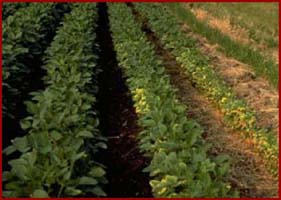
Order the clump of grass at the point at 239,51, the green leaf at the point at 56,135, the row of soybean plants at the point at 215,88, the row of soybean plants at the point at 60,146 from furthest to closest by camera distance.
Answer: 1. the clump of grass at the point at 239,51
2. the row of soybean plants at the point at 215,88
3. the green leaf at the point at 56,135
4. the row of soybean plants at the point at 60,146

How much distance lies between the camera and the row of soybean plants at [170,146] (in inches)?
206

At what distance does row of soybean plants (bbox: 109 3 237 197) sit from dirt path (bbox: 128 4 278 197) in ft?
1.81

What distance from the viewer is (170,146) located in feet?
19.5

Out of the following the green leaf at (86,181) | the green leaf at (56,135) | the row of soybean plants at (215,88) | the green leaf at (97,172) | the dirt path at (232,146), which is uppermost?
the green leaf at (56,135)

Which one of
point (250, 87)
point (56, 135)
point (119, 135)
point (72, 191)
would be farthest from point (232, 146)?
point (72, 191)

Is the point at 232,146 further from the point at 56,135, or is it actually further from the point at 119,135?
the point at 56,135

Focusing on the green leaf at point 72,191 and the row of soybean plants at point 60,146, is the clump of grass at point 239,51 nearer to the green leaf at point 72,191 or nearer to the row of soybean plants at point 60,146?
the row of soybean plants at point 60,146

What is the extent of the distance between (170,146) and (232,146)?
2404mm

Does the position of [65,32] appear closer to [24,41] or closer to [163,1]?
[24,41]

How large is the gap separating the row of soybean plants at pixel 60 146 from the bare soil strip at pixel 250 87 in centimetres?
269

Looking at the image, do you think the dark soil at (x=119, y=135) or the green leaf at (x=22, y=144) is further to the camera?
the dark soil at (x=119, y=135)

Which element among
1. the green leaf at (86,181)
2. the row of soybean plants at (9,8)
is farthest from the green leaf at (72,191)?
the row of soybean plants at (9,8)

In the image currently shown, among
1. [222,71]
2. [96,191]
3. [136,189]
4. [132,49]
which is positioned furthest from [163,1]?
[96,191]

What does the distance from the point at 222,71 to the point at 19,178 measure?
7.36 metres
